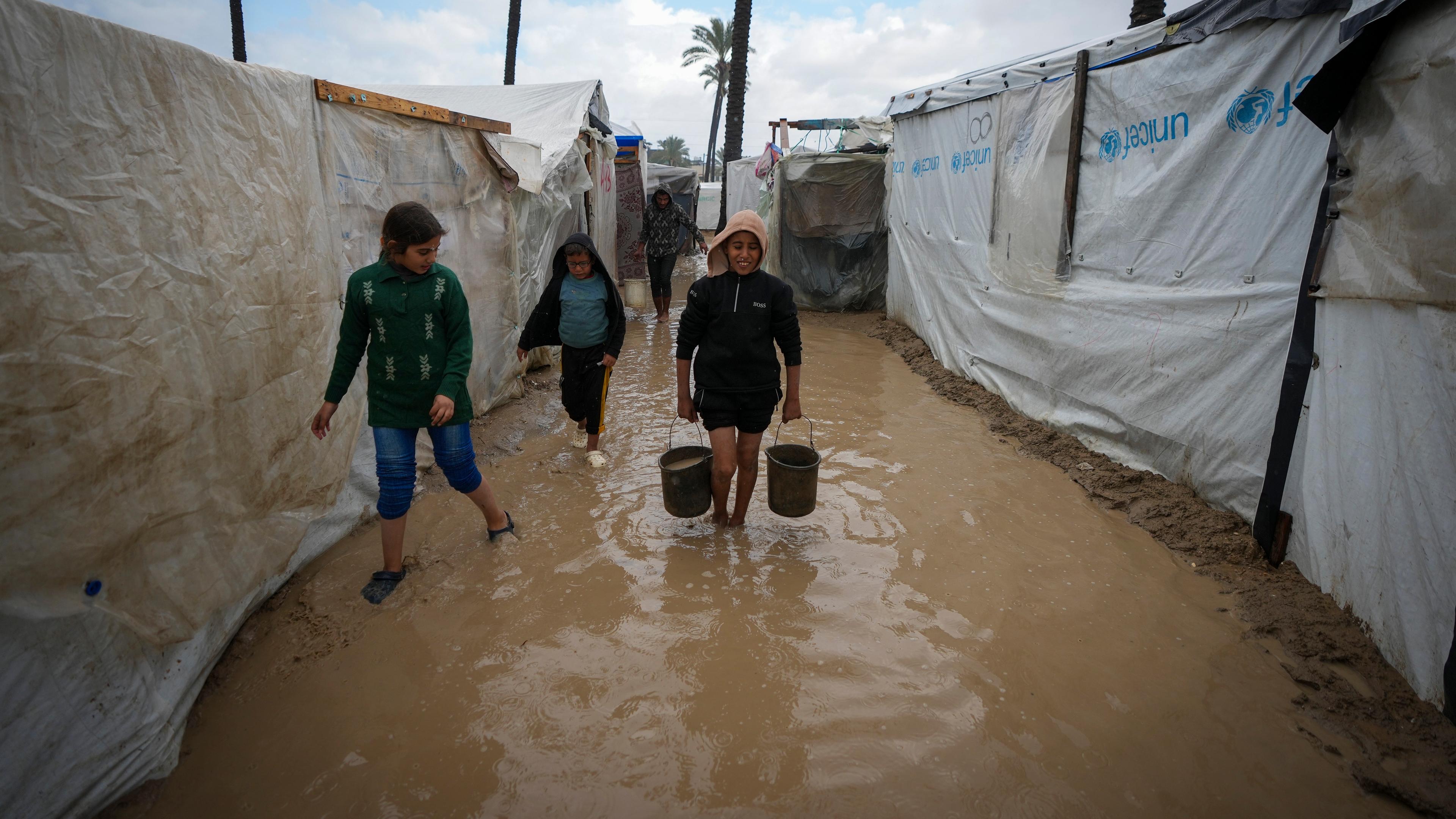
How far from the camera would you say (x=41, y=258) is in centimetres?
204

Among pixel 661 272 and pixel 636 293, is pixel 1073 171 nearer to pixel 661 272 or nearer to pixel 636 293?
pixel 661 272

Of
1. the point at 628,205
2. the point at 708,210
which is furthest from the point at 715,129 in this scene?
the point at 628,205

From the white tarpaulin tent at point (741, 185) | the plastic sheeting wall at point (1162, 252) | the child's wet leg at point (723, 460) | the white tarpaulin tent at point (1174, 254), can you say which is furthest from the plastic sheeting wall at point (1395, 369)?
the white tarpaulin tent at point (741, 185)

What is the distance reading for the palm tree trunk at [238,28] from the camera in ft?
54.6

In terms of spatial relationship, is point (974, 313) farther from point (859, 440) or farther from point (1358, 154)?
point (1358, 154)

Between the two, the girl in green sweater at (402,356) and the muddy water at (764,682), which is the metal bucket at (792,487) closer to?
the muddy water at (764,682)

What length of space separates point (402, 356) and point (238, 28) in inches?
747

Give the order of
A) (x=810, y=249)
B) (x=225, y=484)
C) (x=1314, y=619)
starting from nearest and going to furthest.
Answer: (x=225, y=484) < (x=1314, y=619) < (x=810, y=249)

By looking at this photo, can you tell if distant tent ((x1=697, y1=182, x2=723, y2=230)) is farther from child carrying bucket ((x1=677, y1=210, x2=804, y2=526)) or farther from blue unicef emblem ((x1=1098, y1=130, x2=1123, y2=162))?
child carrying bucket ((x1=677, y1=210, x2=804, y2=526))

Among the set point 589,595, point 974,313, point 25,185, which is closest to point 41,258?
point 25,185

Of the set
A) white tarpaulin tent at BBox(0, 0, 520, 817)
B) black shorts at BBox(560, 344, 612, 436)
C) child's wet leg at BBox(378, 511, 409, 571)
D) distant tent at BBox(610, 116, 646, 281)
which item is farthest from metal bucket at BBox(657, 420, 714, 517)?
distant tent at BBox(610, 116, 646, 281)

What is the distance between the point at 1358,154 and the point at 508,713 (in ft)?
13.0

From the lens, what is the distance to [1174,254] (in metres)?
4.25

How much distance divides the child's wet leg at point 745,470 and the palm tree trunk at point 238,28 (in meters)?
18.8
